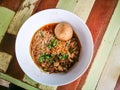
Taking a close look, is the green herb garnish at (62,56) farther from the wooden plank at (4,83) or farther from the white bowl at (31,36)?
the wooden plank at (4,83)

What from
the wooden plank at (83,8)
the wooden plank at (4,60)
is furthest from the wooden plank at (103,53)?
the wooden plank at (4,60)

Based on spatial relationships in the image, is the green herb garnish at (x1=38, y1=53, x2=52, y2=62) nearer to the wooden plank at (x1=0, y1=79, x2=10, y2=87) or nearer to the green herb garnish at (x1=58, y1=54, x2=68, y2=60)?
the green herb garnish at (x1=58, y1=54, x2=68, y2=60)

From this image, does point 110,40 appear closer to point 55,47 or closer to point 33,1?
point 55,47

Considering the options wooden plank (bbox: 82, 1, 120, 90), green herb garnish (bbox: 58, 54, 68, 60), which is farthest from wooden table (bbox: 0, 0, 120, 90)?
green herb garnish (bbox: 58, 54, 68, 60)

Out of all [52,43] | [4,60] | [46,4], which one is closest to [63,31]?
[52,43]

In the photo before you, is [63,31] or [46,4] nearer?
[63,31]

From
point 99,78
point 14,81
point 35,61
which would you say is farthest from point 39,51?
point 99,78

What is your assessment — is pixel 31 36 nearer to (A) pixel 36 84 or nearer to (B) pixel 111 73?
(A) pixel 36 84
